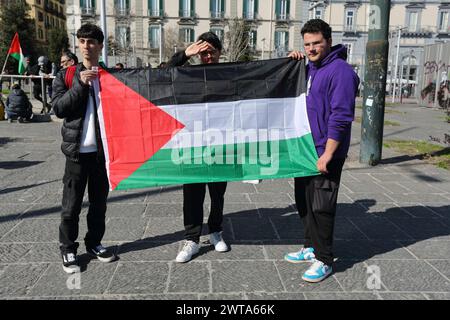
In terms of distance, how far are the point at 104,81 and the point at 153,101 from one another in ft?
1.45

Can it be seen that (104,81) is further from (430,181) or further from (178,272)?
(430,181)

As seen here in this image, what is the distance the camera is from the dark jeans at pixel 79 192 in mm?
3346

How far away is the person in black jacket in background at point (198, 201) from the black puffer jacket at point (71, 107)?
84 centimetres

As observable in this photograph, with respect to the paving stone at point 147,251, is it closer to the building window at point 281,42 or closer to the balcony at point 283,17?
the building window at point 281,42

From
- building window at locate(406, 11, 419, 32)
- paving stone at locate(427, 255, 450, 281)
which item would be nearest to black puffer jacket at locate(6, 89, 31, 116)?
paving stone at locate(427, 255, 450, 281)

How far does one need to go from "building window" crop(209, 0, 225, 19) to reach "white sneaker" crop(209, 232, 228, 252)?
51645 mm

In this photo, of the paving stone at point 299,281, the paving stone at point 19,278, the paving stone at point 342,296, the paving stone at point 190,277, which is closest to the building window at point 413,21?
the paving stone at point 299,281

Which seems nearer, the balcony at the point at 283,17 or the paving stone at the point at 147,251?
the paving stone at the point at 147,251

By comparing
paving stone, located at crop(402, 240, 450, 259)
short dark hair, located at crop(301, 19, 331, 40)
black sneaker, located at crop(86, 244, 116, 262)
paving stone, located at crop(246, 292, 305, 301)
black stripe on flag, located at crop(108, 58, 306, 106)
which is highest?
short dark hair, located at crop(301, 19, 331, 40)

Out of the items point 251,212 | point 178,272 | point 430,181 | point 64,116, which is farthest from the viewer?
point 430,181

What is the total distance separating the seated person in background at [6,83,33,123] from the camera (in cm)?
1225

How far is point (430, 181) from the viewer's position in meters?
6.68

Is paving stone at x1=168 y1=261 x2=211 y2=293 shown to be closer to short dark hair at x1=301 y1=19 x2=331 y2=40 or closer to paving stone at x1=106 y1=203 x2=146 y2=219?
paving stone at x1=106 y1=203 x2=146 y2=219

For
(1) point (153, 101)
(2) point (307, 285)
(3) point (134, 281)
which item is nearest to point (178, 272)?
(3) point (134, 281)
